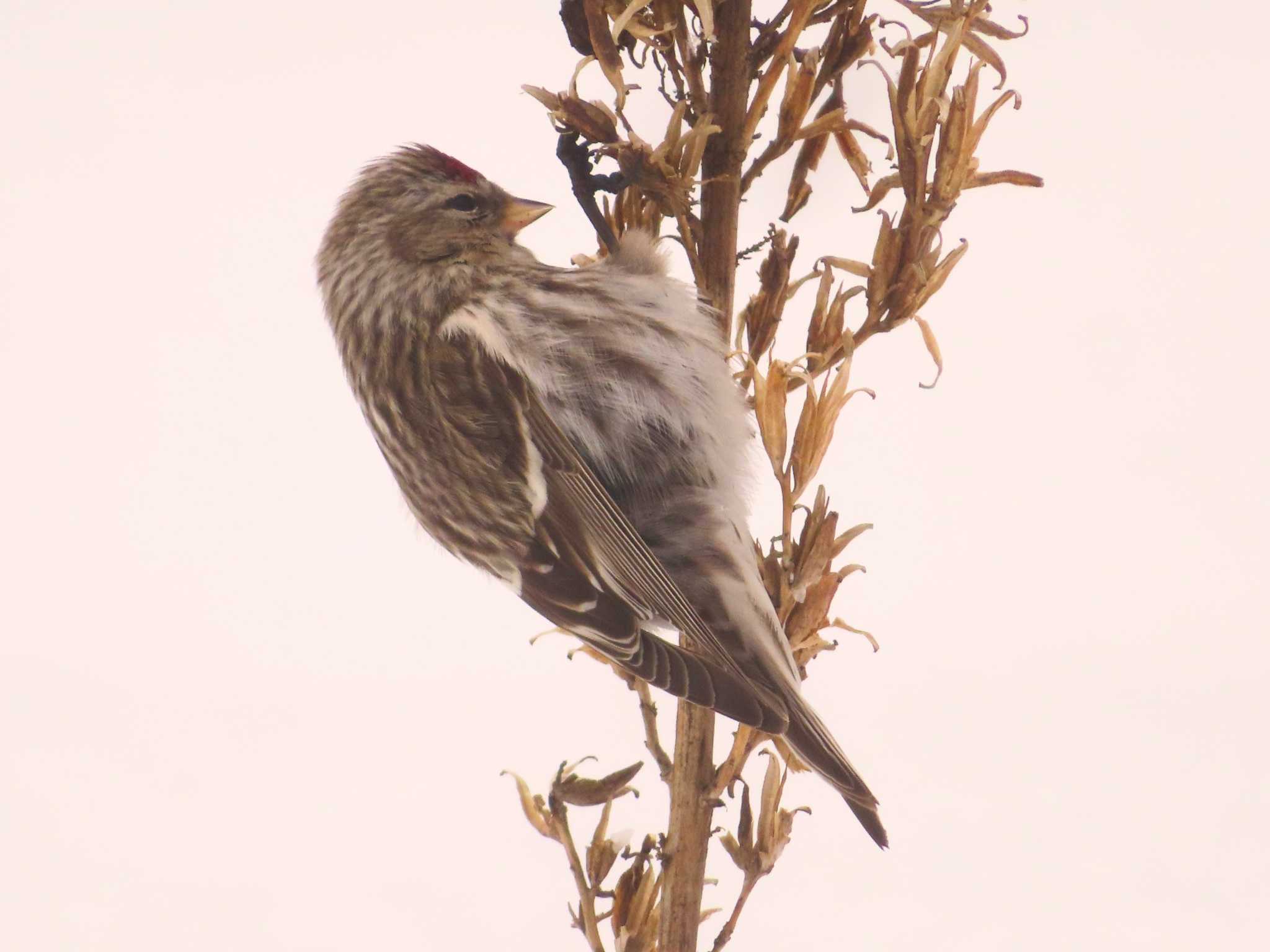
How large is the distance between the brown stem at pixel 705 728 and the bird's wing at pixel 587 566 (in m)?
0.07

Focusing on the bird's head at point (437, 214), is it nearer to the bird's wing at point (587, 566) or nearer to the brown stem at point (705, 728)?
the bird's wing at point (587, 566)

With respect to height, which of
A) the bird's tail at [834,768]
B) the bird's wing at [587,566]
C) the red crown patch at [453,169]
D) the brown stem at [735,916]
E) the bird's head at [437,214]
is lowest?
the brown stem at [735,916]

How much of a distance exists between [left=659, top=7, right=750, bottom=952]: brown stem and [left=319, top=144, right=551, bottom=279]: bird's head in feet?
1.06

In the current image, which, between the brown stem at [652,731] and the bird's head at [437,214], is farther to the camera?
the bird's head at [437,214]

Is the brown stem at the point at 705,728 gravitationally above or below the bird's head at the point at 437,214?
below

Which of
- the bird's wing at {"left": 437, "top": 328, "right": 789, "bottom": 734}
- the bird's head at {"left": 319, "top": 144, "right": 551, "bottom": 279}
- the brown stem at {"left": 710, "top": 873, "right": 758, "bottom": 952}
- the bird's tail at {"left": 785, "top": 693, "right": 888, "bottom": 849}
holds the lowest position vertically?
the brown stem at {"left": 710, "top": 873, "right": 758, "bottom": 952}

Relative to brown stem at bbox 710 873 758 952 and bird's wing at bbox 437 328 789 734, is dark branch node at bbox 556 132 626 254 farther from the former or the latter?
brown stem at bbox 710 873 758 952

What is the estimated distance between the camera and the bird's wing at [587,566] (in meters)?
1.07

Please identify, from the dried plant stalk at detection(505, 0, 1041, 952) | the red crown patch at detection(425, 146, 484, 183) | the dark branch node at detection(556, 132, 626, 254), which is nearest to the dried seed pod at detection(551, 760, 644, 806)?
the dried plant stalk at detection(505, 0, 1041, 952)

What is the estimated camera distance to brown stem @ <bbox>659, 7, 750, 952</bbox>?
1.04 metres

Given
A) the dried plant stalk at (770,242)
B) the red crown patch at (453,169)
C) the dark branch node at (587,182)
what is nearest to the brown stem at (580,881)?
the dried plant stalk at (770,242)

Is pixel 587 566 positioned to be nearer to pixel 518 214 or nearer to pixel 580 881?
pixel 580 881

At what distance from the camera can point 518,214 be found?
134 cm

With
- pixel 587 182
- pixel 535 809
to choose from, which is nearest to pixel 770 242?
pixel 587 182
